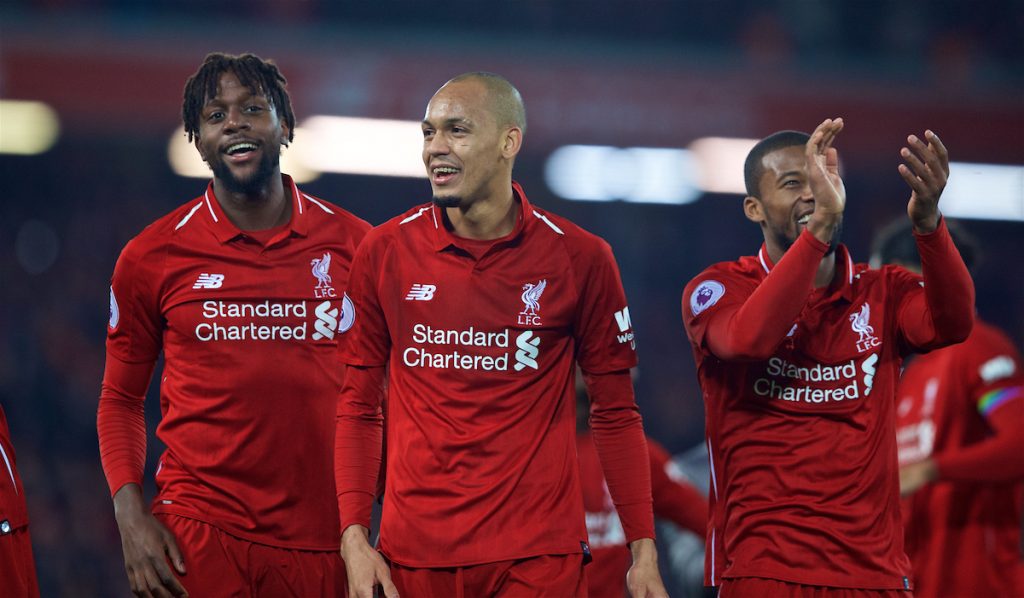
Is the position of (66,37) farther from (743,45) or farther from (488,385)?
(488,385)

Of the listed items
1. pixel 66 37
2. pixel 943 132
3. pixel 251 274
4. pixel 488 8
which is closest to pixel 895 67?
pixel 943 132

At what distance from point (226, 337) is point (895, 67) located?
10.1 meters

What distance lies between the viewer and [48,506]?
1046 cm

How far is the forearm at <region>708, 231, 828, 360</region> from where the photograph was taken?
10.4 ft

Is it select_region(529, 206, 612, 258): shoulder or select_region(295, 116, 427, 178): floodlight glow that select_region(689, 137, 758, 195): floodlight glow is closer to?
select_region(295, 116, 427, 178): floodlight glow

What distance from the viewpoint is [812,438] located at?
11.1 ft

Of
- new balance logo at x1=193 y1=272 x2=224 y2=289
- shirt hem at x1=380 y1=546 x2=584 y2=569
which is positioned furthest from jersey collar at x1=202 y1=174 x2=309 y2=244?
shirt hem at x1=380 y1=546 x2=584 y2=569

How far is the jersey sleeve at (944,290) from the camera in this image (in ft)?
10.8

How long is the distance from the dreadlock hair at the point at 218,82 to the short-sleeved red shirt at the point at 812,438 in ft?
4.76

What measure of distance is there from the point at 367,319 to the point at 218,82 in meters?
1.03

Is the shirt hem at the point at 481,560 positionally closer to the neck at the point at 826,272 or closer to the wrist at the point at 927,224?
the neck at the point at 826,272

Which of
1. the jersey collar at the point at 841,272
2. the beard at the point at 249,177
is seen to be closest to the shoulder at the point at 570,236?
the jersey collar at the point at 841,272

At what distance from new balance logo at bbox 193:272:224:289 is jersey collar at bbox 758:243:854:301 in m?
1.60

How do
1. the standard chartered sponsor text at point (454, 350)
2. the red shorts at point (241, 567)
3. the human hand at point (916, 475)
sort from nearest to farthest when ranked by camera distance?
the standard chartered sponsor text at point (454, 350)
the red shorts at point (241, 567)
the human hand at point (916, 475)
